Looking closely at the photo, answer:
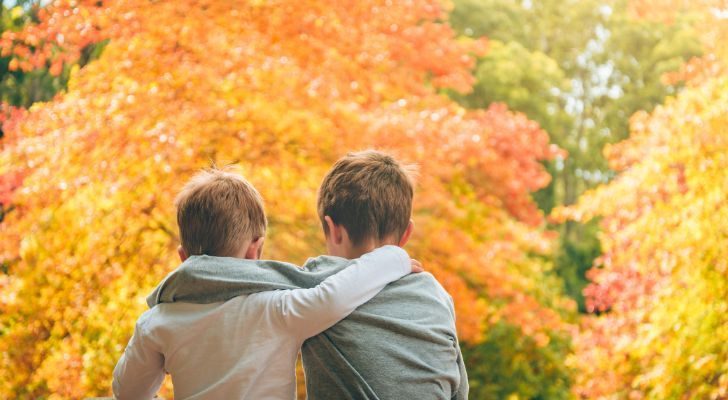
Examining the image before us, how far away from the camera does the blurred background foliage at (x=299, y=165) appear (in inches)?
144

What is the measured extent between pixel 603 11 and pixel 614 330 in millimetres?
6581

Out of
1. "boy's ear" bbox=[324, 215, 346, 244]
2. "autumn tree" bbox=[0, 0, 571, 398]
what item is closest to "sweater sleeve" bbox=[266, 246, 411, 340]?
"boy's ear" bbox=[324, 215, 346, 244]

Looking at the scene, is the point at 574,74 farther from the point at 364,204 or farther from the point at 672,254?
the point at 364,204

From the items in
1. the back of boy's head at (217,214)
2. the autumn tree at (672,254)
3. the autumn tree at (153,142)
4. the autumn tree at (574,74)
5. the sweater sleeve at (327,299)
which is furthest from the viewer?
the autumn tree at (574,74)

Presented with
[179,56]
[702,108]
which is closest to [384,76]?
[179,56]

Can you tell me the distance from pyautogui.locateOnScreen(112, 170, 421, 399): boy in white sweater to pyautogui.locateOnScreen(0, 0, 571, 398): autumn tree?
7.87ft

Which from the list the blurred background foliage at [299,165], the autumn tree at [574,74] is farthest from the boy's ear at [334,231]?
the autumn tree at [574,74]

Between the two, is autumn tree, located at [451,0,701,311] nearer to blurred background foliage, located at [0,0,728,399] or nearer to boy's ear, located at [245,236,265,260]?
blurred background foliage, located at [0,0,728,399]

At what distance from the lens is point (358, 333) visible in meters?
1.30

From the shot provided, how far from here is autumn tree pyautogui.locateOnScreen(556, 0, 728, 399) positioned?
416 cm

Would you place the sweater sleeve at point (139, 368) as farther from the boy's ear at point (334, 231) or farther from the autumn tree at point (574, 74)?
the autumn tree at point (574, 74)

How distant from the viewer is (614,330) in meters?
5.48

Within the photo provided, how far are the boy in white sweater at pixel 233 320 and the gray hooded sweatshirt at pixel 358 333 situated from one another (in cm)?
2

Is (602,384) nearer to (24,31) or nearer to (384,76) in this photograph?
(384,76)
